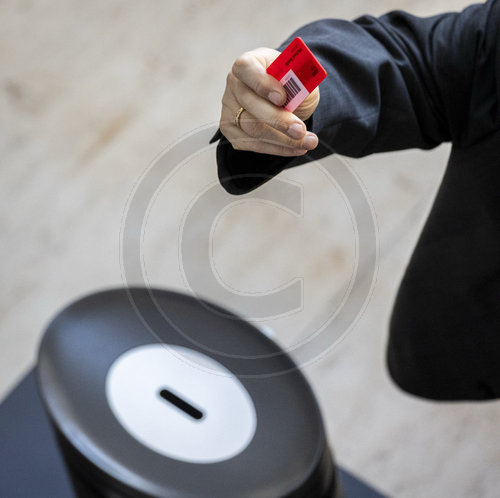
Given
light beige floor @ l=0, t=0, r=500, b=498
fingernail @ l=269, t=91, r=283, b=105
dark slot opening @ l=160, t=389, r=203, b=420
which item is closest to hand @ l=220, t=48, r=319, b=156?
fingernail @ l=269, t=91, r=283, b=105

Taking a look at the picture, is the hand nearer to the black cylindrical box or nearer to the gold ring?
the gold ring

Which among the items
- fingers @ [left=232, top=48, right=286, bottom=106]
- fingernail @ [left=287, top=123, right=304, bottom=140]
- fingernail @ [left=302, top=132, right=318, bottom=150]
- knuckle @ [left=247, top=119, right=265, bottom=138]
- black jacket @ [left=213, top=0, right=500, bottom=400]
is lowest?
black jacket @ [left=213, top=0, right=500, bottom=400]

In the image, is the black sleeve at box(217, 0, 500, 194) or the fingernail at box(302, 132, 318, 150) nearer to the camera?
the fingernail at box(302, 132, 318, 150)

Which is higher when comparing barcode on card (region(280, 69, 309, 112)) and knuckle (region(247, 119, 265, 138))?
barcode on card (region(280, 69, 309, 112))

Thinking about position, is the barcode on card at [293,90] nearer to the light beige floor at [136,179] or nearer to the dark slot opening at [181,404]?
the dark slot opening at [181,404]

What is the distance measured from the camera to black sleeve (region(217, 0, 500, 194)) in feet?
1.89

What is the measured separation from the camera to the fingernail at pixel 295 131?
410 millimetres

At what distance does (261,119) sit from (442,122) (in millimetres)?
259

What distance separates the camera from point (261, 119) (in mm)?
416

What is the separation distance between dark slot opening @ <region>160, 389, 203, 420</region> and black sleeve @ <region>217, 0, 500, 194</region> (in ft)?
1.29

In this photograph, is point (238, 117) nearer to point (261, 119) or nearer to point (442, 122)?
point (261, 119)

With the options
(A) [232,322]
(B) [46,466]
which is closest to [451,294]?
(A) [232,322]


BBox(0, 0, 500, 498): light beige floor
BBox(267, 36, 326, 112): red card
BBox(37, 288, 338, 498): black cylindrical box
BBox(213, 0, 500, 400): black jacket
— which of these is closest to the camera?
BBox(267, 36, 326, 112): red card

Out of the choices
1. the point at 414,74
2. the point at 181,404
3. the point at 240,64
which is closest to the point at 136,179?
the point at 181,404
